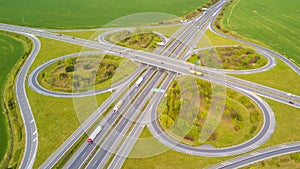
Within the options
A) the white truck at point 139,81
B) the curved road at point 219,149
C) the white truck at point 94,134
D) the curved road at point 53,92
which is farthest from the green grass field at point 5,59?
the white truck at point 139,81

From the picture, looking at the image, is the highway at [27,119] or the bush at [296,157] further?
the bush at [296,157]

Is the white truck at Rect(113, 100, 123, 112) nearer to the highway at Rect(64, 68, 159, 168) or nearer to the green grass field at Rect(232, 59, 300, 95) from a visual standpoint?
the highway at Rect(64, 68, 159, 168)

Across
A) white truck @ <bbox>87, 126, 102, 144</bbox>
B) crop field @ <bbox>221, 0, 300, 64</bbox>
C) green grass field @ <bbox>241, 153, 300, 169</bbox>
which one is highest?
crop field @ <bbox>221, 0, 300, 64</bbox>

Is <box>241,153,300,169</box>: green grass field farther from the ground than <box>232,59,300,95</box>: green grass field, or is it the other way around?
<box>232,59,300,95</box>: green grass field

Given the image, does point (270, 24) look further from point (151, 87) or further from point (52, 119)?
point (52, 119)

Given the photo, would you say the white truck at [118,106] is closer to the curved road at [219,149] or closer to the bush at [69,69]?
the curved road at [219,149]

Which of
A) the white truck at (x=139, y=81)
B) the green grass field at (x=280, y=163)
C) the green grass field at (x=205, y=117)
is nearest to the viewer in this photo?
the green grass field at (x=280, y=163)

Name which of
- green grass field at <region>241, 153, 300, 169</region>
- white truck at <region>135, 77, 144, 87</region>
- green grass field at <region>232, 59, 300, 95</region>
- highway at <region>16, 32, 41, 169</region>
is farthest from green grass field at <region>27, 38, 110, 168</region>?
green grass field at <region>232, 59, 300, 95</region>
